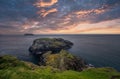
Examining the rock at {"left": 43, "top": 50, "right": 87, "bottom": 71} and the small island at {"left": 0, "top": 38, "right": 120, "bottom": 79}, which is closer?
the small island at {"left": 0, "top": 38, "right": 120, "bottom": 79}

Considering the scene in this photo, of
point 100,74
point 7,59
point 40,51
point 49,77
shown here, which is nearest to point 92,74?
point 100,74

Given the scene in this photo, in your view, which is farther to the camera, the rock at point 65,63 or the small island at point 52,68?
the rock at point 65,63

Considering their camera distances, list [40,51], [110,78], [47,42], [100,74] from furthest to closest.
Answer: [47,42]
[40,51]
[100,74]
[110,78]

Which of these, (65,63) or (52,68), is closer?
(52,68)

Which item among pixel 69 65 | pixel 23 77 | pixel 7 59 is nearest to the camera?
pixel 23 77

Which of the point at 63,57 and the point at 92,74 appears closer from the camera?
the point at 92,74

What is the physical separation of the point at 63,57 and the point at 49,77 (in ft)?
122

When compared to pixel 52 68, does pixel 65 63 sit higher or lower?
lower

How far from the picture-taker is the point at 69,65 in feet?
190

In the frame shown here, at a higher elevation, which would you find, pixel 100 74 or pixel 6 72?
pixel 6 72

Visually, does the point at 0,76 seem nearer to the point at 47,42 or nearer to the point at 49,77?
the point at 49,77

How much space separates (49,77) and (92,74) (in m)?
14.9

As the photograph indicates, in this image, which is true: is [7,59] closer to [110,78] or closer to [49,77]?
[49,77]

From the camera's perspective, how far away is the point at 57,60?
61656mm
